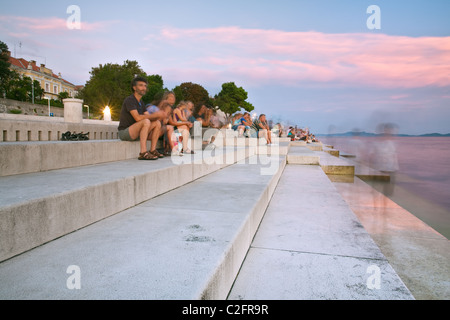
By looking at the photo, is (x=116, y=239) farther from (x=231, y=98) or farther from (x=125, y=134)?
(x=231, y=98)

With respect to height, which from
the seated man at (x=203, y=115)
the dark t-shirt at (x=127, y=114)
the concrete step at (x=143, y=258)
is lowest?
the concrete step at (x=143, y=258)

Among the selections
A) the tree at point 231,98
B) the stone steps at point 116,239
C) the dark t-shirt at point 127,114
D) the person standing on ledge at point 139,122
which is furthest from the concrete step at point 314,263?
the tree at point 231,98

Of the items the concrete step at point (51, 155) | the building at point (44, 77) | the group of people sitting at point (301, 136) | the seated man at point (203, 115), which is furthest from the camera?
the building at point (44, 77)

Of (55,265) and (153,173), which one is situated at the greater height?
(153,173)

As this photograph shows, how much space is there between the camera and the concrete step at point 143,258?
48.4 inches

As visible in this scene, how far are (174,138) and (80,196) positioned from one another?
11.4 ft

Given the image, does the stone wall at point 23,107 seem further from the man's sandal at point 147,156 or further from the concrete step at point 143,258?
the concrete step at point 143,258

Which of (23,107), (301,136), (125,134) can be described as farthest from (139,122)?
(23,107)

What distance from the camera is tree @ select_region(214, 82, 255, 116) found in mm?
68500

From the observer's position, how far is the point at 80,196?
196 centimetres

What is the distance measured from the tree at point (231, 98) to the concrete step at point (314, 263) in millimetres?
65764

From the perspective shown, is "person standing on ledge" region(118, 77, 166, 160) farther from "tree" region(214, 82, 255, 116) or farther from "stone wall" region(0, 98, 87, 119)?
"tree" region(214, 82, 255, 116)
